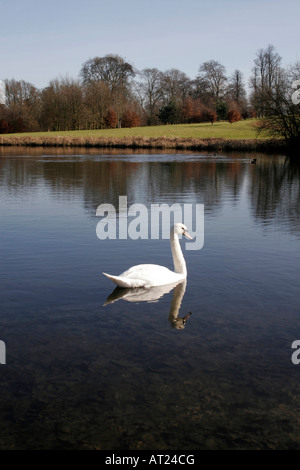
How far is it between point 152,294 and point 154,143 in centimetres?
5394

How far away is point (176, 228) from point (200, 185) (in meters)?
16.1

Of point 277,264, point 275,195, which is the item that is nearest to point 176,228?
point 277,264

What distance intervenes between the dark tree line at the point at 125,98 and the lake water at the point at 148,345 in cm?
7396

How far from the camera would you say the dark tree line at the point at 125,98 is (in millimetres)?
89750

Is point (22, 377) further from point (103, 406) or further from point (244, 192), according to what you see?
point (244, 192)

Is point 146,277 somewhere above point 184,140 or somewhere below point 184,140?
below

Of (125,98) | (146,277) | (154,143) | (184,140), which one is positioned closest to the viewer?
(146,277)

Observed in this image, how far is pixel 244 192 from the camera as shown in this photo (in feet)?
74.0

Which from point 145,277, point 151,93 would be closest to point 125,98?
point 151,93

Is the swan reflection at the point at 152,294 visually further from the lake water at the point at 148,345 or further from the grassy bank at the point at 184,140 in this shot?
the grassy bank at the point at 184,140

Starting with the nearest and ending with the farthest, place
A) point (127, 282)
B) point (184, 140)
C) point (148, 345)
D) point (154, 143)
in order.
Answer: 1. point (148, 345)
2. point (127, 282)
3. point (184, 140)
4. point (154, 143)

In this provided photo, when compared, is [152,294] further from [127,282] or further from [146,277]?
[127,282]

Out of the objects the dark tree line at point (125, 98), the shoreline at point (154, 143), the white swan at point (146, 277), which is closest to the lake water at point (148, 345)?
the white swan at point (146, 277)

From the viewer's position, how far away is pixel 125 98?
3831 inches
